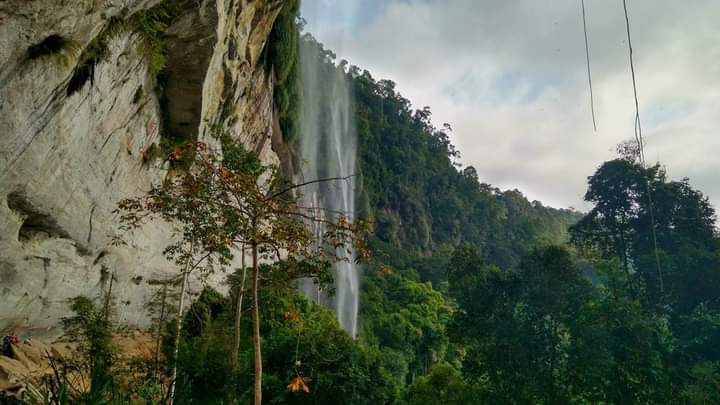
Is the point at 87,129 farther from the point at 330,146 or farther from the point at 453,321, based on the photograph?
the point at 330,146

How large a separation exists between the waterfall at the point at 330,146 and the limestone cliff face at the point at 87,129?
658 inches

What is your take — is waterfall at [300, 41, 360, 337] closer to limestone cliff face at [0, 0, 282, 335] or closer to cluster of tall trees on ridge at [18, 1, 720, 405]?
cluster of tall trees on ridge at [18, 1, 720, 405]

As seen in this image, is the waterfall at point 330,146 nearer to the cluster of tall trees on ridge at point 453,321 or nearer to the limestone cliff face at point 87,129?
the cluster of tall trees on ridge at point 453,321

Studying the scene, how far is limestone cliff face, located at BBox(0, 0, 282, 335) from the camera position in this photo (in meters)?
6.70

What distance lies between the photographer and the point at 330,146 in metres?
37.5

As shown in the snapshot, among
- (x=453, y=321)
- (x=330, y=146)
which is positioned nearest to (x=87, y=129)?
(x=453, y=321)

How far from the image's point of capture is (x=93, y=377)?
4.93 meters

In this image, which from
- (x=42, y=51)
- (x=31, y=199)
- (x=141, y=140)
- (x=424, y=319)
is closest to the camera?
(x=42, y=51)

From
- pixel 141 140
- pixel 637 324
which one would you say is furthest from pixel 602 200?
pixel 141 140

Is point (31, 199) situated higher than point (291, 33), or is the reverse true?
point (291, 33)

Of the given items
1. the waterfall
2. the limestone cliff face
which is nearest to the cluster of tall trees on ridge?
the limestone cliff face

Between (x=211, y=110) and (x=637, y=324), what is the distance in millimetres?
15698

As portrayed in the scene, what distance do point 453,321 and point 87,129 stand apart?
46.5ft

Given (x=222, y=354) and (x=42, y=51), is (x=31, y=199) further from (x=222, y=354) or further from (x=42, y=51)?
(x=222, y=354)
